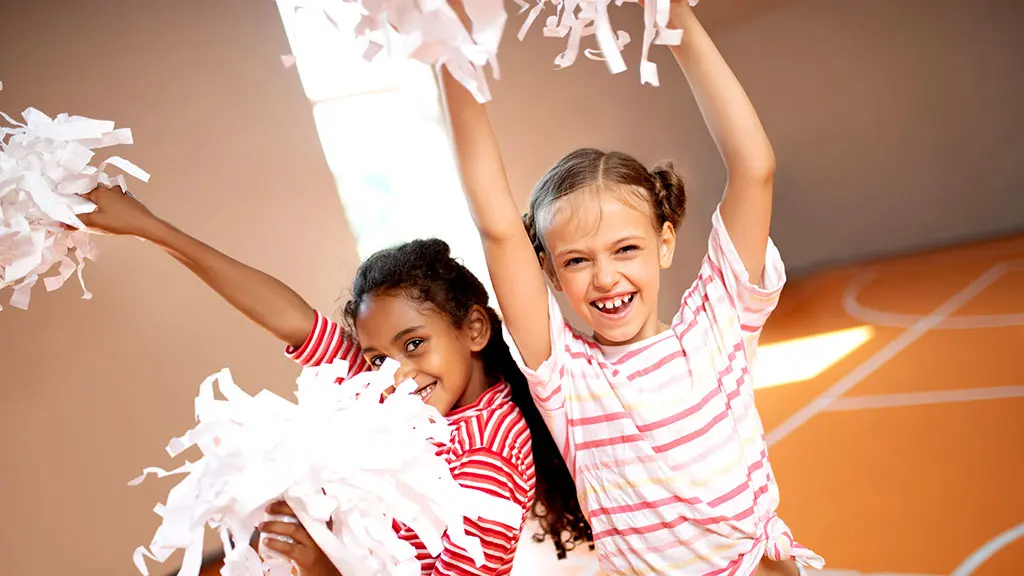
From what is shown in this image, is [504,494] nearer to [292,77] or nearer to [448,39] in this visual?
[448,39]

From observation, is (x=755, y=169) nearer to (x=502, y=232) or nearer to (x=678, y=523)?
(x=502, y=232)

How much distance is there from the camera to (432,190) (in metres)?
3.63

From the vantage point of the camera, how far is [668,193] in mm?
1380

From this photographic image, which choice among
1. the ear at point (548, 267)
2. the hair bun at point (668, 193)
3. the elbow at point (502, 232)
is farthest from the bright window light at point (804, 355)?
the elbow at point (502, 232)

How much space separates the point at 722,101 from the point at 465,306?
511 mm

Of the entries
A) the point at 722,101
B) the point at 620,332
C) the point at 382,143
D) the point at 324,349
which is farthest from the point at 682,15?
the point at 382,143

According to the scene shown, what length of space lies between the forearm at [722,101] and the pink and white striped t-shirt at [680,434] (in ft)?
0.33

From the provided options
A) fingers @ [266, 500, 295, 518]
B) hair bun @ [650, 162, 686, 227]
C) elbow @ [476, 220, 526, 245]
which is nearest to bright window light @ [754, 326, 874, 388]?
hair bun @ [650, 162, 686, 227]

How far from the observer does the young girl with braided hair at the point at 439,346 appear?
1208mm

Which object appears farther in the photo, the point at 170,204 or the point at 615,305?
the point at 170,204

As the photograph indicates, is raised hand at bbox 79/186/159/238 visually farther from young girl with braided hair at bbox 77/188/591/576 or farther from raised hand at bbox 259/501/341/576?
raised hand at bbox 259/501/341/576

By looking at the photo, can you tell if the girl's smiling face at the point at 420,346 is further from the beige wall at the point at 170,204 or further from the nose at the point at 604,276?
the beige wall at the point at 170,204

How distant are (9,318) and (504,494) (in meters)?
1.91

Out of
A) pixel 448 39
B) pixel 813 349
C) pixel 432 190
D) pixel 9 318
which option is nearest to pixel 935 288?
pixel 813 349
